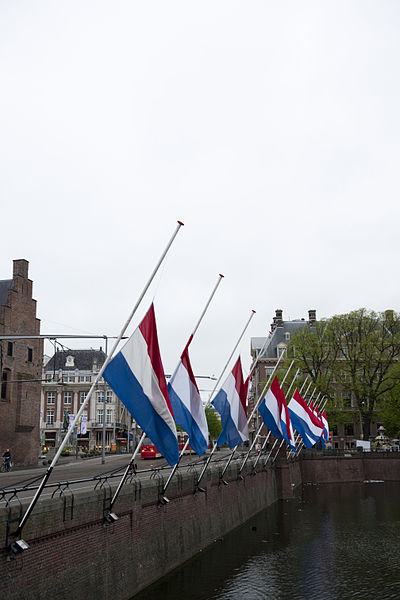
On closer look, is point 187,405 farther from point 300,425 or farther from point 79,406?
point 79,406

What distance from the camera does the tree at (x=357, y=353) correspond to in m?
Result: 73.0

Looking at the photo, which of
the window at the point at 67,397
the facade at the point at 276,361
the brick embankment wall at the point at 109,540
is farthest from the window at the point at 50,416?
the brick embankment wall at the point at 109,540

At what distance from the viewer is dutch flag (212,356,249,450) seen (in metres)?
26.6

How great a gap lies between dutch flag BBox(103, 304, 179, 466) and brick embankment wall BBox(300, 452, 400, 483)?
55.1 metres

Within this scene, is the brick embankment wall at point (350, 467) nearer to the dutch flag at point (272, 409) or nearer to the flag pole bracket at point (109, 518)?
the dutch flag at point (272, 409)

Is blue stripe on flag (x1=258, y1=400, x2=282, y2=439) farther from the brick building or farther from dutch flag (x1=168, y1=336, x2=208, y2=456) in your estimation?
the brick building

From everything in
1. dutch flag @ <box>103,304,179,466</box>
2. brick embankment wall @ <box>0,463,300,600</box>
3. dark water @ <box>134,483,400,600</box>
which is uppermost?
dutch flag @ <box>103,304,179,466</box>

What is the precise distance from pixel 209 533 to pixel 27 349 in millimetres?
29242

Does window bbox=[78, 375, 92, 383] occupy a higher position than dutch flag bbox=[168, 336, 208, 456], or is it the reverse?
window bbox=[78, 375, 92, 383]

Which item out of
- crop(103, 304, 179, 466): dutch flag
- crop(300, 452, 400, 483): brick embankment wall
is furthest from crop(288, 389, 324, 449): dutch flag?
crop(103, 304, 179, 466): dutch flag

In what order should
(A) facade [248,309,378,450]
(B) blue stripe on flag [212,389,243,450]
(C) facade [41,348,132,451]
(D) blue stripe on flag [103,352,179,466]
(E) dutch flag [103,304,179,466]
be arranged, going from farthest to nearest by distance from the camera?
(C) facade [41,348,132,451], (A) facade [248,309,378,450], (B) blue stripe on flag [212,389,243,450], (E) dutch flag [103,304,179,466], (D) blue stripe on flag [103,352,179,466]

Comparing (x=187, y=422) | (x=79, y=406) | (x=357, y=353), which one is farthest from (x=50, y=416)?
(x=187, y=422)

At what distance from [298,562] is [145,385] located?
46.5ft

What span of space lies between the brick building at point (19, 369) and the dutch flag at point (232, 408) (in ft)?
82.9
